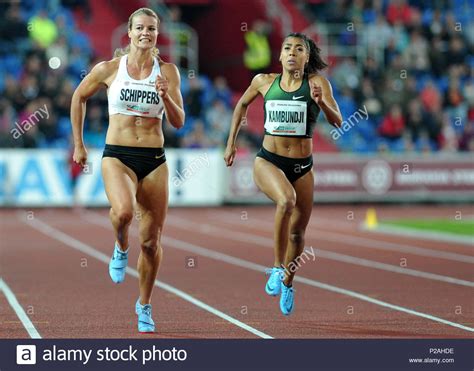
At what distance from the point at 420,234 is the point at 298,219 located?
10965 millimetres

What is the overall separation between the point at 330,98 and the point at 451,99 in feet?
72.7

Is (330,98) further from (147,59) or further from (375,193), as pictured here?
(375,193)

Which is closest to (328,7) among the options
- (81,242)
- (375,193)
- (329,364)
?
(375,193)

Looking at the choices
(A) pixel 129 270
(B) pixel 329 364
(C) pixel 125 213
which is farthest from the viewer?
(A) pixel 129 270

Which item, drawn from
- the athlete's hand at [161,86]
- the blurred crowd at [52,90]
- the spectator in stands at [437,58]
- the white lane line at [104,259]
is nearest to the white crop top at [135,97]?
the athlete's hand at [161,86]

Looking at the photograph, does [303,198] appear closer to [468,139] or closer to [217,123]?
[217,123]

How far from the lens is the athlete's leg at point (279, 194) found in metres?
10.7

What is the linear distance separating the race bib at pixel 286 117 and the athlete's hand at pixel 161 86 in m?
1.65

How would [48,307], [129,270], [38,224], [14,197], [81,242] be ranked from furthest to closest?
1. [14,197]
2. [38,224]
3. [81,242]
4. [129,270]
5. [48,307]

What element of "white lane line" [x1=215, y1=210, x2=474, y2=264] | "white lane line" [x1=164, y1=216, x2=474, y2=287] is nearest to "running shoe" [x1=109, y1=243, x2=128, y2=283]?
"white lane line" [x1=164, y1=216, x2=474, y2=287]

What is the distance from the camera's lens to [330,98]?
10734mm

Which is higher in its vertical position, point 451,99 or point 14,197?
point 451,99

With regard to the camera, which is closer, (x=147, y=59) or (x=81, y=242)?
(x=147, y=59)

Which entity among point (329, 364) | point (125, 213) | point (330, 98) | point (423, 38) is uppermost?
point (423, 38)
